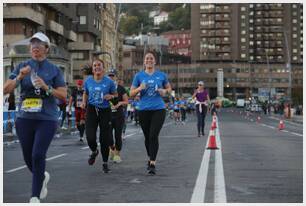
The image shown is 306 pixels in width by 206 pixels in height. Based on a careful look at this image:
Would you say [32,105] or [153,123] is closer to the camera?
[32,105]

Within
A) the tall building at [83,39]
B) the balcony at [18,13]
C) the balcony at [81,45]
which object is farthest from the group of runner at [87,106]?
the tall building at [83,39]

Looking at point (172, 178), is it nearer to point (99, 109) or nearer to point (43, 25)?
point (99, 109)

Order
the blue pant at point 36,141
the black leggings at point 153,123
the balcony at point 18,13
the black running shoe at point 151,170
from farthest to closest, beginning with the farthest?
the balcony at point 18,13
the black leggings at point 153,123
the black running shoe at point 151,170
the blue pant at point 36,141

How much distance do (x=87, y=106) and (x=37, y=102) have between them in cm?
359

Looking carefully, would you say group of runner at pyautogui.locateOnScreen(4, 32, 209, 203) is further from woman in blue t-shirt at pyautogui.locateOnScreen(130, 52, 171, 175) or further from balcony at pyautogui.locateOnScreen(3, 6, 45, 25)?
balcony at pyautogui.locateOnScreen(3, 6, 45, 25)

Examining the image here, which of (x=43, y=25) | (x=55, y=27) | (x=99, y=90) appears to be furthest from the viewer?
(x=55, y=27)

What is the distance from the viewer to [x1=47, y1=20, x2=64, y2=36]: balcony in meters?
67.6

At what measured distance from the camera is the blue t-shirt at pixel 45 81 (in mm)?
6770

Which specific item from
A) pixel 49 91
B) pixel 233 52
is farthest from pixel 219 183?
pixel 233 52

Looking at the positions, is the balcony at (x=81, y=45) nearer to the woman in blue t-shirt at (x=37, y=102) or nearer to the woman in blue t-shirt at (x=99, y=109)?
the woman in blue t-shirt at (x=99, y=109)

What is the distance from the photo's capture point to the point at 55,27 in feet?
226

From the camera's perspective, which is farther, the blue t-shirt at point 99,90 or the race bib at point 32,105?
the blue t-shirt at point 99,90

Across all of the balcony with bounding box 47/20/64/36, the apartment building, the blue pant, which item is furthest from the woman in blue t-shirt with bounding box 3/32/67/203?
the balcony with bounding box 47/20/64/36

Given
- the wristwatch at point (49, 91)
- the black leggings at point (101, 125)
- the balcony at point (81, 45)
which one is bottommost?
the black leggings at point (101, 125)
